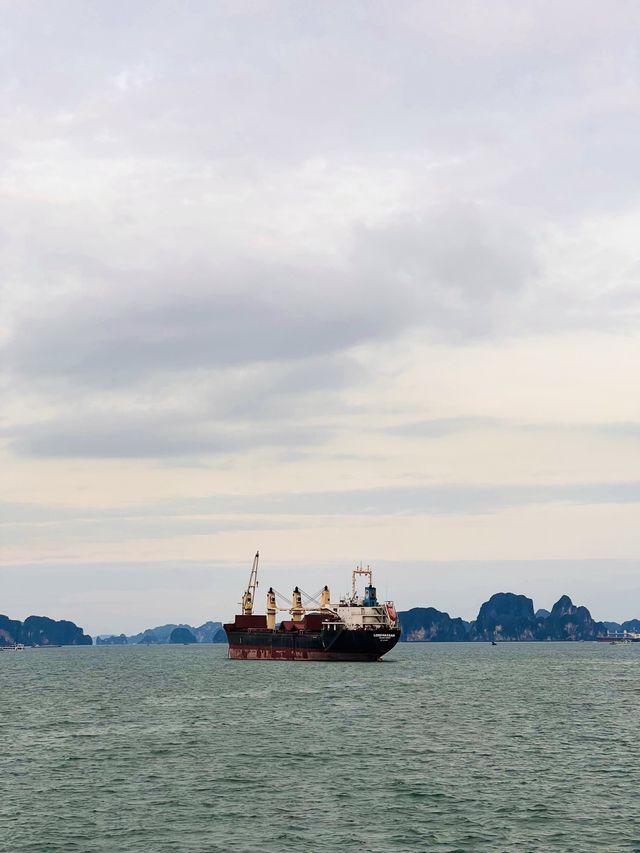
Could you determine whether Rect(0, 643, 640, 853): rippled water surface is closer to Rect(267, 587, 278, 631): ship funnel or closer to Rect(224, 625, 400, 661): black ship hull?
Rect(224, 625, 400, 661): black ship hull

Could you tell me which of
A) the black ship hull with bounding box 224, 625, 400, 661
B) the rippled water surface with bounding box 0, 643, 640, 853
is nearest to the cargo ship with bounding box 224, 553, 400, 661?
the black ship hull with bounding box 224, 625, 400, 661

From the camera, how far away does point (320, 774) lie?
5409 cm

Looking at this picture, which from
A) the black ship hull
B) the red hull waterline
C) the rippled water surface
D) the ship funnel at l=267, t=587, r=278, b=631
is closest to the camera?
the rippled water surface

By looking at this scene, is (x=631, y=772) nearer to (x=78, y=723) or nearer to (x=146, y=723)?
(x=146, y=723)

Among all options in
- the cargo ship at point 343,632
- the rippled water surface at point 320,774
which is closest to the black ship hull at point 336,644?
the cargo ship at point 343,632

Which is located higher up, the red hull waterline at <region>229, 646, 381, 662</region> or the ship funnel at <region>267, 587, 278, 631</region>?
the ship funnel at <region>267, 587, 278, 631</region>

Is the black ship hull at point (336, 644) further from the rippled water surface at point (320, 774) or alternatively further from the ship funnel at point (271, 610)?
the rippled water surface at point (320, 774)

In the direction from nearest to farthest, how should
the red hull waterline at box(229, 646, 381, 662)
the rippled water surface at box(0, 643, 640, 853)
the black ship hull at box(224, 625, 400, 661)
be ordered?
the rippled water surface at box(0, 643, 640, 853) < the black ship hull at box(224, 625, 400, 661) < the red hull waterline at box(229, 646, 381, 662)

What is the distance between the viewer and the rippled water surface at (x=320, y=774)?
4031 centimetres

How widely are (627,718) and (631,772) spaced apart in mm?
30130

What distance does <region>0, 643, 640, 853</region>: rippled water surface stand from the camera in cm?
4031

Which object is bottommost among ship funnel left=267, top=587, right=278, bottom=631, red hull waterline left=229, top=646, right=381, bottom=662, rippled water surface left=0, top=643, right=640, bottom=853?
rippled water surface left=0, top=643, right=640, bottom=853

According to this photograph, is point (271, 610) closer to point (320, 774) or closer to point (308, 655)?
point (308, 655)

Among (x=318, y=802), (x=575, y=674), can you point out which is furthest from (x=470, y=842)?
(x=575, y=674)
